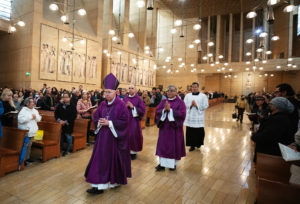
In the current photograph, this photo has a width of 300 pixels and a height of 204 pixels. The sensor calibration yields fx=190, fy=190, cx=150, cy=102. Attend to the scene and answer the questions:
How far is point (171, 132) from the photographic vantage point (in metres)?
4.15

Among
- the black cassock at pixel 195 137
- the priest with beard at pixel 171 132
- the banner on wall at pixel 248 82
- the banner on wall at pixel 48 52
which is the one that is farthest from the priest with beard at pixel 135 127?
the banner on wall at pixel 248 82

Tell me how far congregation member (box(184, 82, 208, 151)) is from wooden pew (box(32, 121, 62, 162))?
353 cm

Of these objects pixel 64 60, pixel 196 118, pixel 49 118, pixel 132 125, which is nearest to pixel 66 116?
pixel 49 118

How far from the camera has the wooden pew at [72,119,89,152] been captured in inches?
209

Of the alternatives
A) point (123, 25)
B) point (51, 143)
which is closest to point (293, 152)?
point (51, 143)

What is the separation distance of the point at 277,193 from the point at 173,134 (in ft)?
7.78

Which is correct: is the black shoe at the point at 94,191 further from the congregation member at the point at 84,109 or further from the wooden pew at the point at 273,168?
the congregation member at the point at 84,109

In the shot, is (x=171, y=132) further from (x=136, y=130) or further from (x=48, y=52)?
(x=48, y=52)

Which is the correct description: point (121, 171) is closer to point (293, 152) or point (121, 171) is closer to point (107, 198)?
point (107, 198)

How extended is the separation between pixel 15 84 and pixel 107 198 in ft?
45.5

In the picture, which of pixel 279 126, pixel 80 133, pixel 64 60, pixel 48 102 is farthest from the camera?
pixel 64 60

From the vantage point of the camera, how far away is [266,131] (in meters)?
2.70

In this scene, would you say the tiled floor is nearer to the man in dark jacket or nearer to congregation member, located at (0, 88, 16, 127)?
the man in dark jacket

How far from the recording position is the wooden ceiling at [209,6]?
70.6 ft
